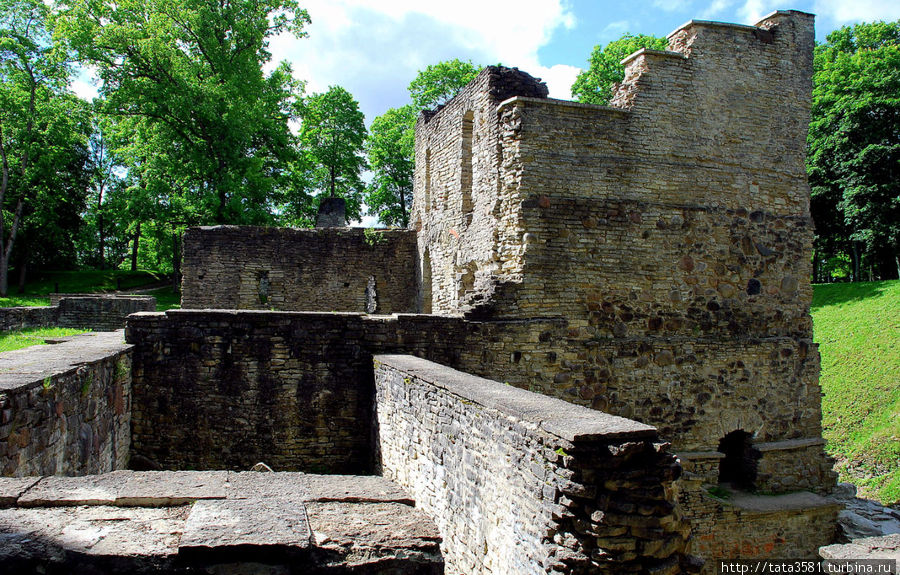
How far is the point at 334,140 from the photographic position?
105ft

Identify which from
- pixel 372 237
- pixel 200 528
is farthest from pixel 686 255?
pixel 200 528

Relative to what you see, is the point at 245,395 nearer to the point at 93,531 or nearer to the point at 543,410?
the point at 93,531

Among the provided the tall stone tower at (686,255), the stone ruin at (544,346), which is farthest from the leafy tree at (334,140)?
the tall stone tower at (686,255)

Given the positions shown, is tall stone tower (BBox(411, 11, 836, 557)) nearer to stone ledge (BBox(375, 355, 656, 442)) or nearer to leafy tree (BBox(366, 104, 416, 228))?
stone ledge (BBox(375, 355, 656, 442))

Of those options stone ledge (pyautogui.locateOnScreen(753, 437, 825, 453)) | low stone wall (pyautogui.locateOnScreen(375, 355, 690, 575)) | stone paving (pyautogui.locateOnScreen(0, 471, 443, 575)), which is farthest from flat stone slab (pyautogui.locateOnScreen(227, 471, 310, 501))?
stone ledge (pyautogui.locateOnScreen(753, 437, 825, 453))

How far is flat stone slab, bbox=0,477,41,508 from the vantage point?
11.3 ft

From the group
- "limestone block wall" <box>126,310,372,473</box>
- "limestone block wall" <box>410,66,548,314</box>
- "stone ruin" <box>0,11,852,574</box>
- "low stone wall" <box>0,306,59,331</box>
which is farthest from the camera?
"low stone wall" <box>0,306,59,331</box>

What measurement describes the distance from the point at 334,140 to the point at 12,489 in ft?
98.7

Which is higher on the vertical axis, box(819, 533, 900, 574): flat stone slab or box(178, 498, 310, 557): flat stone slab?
box(178, 498, 310, 557): flat stone slab

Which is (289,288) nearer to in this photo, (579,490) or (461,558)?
(461,558)

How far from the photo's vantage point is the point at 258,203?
2425cm

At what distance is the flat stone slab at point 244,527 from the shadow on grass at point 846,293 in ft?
90.8

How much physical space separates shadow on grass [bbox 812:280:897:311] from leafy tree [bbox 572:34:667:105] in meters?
12.8

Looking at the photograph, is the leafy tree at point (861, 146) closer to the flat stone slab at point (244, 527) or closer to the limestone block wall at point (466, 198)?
the limestone block wall at point (466, 198)
